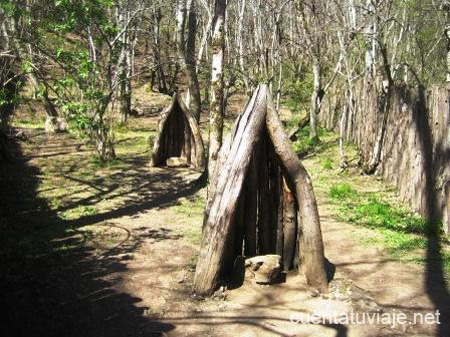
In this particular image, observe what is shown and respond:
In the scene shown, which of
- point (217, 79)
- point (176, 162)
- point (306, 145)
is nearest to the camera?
point (217, 79)

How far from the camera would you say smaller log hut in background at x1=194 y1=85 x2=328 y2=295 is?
5.27m

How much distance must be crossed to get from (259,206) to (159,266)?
1.44m

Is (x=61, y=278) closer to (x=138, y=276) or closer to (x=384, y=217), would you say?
(x=138, y=276)

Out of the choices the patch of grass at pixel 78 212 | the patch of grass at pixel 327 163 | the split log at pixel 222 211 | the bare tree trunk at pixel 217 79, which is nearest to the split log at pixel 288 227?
the split log at pixel 222 211

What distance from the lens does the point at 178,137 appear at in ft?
41.4

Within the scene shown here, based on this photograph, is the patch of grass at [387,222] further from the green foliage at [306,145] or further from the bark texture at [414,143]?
the green foliage at [306,145]

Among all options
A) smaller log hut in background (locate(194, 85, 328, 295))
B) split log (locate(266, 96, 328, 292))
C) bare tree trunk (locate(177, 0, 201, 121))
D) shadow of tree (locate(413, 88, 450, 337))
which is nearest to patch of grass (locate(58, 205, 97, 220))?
smaller log hut in background (locate(194, 85, 328, 295))

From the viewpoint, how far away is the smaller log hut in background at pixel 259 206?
5.27 meters

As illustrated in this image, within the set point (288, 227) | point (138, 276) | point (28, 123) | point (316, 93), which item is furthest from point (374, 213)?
point (28, 123)

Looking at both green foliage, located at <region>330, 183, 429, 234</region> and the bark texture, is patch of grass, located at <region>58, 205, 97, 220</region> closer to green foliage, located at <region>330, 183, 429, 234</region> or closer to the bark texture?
green foliage, located at <region>330, 183, 429, 234</region>

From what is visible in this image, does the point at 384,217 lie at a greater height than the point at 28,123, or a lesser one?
lesser

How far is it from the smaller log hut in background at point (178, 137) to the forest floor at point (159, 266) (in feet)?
5.19

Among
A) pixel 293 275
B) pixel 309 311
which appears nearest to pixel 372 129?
pixel 293 275

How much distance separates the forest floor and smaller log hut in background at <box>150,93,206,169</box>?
1583mm
